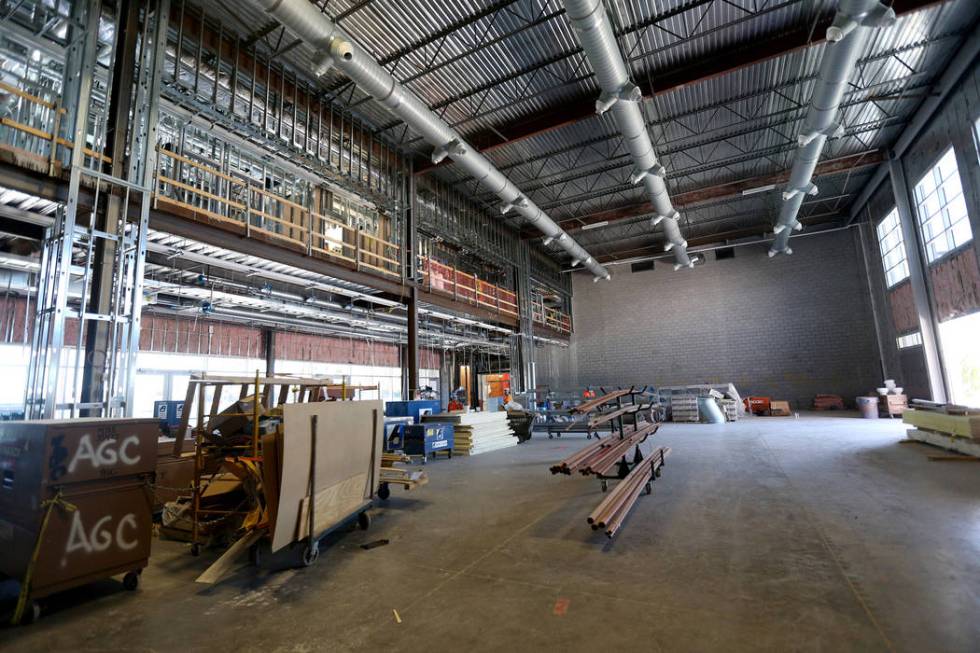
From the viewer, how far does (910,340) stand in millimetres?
17438

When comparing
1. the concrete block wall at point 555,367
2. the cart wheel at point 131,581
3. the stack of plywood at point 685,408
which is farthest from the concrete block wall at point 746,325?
the cart wheel at point 131,581

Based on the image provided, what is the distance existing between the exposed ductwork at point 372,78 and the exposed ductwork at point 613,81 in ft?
13.0

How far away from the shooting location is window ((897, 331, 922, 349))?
54.4 feet

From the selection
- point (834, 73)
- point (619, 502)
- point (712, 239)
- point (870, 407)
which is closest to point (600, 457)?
point (619, 502)

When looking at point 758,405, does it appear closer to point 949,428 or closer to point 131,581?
point 949,428

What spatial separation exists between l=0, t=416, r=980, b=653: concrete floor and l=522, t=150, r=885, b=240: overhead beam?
47.5 ft

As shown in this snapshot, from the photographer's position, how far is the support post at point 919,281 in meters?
15.2

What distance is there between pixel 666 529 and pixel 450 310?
12.7m

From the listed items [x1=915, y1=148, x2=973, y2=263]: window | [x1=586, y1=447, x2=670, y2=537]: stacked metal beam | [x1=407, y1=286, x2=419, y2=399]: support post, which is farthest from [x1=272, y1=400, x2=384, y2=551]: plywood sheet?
[x1=915, y1=148, x2=973, y2=263]: window

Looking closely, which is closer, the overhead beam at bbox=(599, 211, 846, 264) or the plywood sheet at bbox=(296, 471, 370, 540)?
the plywood sheet at bbox=(296, 471, 370, 540)

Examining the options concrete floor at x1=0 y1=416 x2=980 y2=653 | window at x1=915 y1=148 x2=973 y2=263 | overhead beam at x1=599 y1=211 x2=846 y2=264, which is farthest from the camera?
overhead beam at x1=599 y1=211 x2=846 y2=264

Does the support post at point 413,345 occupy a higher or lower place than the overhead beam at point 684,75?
lower

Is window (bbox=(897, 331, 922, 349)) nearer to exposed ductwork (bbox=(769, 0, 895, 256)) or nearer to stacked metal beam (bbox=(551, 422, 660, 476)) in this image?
exposed ductwork (bbox=(769, 0, 895, 256))

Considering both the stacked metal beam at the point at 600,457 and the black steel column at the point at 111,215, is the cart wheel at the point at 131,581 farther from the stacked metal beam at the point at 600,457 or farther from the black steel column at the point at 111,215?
the black steel column at the point at 111,215
